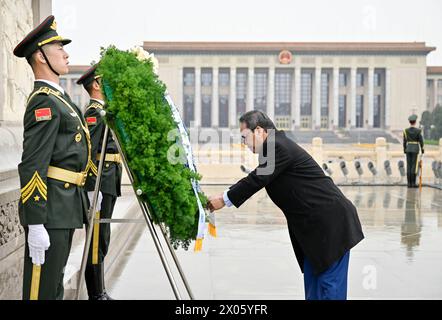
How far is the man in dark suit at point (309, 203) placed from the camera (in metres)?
3.52

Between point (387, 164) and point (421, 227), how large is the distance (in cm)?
753

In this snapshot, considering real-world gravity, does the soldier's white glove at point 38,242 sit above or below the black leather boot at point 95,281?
above

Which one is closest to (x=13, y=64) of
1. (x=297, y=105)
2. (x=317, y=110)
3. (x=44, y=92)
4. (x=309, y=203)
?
(x=44, y=92)

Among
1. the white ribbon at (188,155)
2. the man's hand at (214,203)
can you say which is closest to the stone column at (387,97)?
the man's hand at (214,203)

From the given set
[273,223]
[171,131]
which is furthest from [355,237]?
[273,223]

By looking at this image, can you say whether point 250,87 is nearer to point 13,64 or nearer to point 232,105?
point 232,105

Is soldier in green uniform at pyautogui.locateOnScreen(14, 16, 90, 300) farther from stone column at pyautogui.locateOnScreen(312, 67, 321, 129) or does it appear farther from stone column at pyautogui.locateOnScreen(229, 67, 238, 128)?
stone column at pyautogui.locateOnScreen(312, 67, 321, 129)

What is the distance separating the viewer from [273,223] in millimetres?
8883

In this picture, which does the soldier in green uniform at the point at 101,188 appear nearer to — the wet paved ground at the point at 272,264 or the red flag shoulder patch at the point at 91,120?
the red flag shoulder patch at the point at 91,120

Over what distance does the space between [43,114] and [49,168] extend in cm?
28

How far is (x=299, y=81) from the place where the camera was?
77188 mm

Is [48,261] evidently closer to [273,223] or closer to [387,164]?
[273,223]

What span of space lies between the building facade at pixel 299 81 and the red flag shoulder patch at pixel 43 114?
217ft
